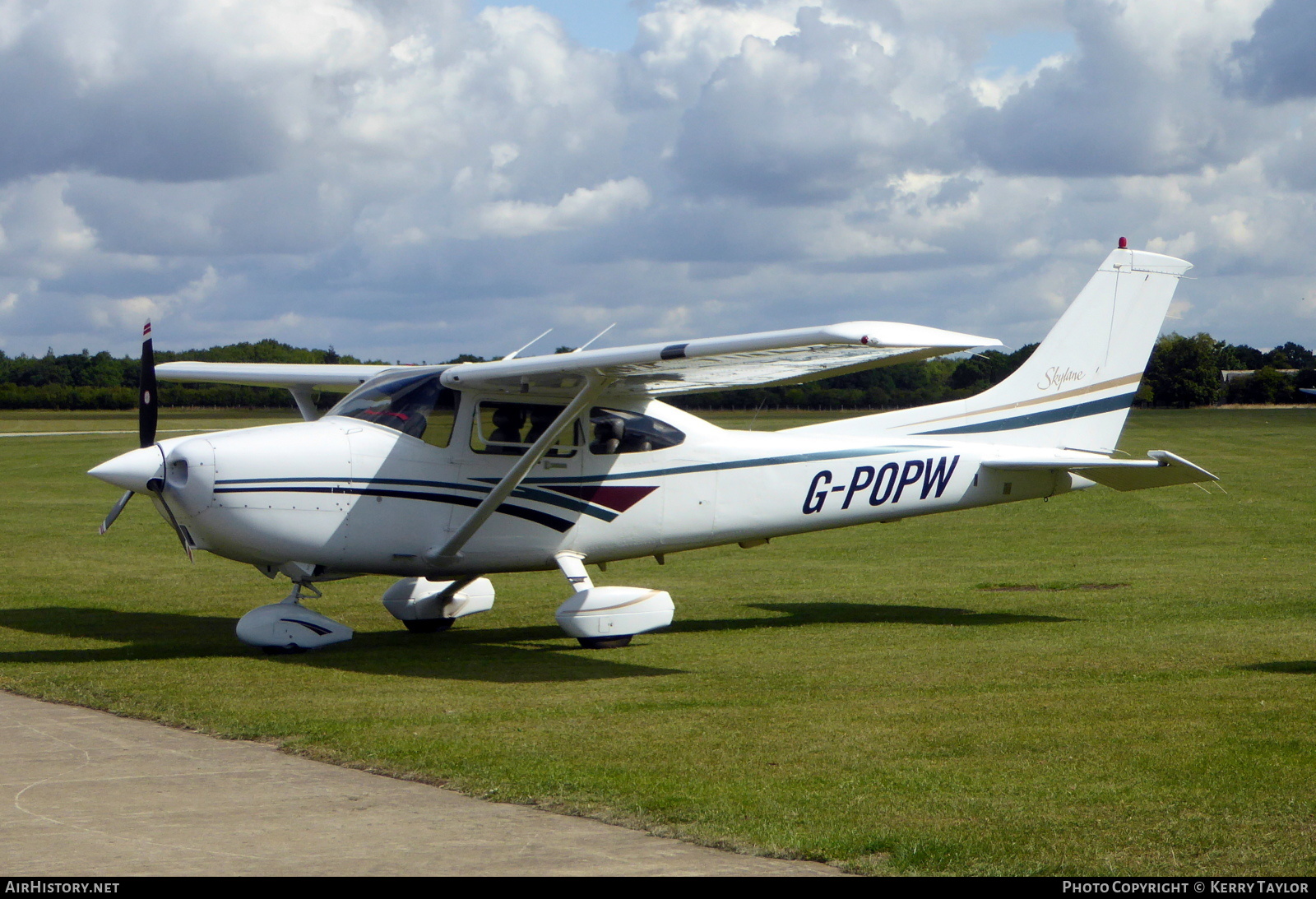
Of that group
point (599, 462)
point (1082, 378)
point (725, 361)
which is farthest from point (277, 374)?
point (1082, 378)

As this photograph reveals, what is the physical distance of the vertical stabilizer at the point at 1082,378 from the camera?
45.2 feet

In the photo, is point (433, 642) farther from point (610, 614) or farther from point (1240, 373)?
point (1240, 373)

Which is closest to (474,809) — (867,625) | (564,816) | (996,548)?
(564,816)

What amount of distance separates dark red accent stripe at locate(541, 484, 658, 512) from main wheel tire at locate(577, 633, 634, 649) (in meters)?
1.26

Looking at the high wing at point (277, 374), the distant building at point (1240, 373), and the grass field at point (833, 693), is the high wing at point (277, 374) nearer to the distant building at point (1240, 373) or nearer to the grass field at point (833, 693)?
the grass field at point (833, 693)

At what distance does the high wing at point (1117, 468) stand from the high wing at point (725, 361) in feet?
10.1

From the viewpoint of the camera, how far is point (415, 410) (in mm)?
11359

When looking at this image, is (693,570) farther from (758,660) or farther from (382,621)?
(758,660)

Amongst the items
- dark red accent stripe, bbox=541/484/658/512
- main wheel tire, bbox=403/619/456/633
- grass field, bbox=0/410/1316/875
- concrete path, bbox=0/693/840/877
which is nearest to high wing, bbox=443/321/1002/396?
dark red accent stripe, bbox=541/484/658/512

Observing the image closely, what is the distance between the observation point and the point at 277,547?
10.8m

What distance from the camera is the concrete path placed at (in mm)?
5039

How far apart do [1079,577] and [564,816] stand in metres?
11.7

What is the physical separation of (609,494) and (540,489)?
2.20 feet

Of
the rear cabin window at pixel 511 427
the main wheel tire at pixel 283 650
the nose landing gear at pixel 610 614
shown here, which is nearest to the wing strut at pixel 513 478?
the rear cabin window at pixel 511 427
